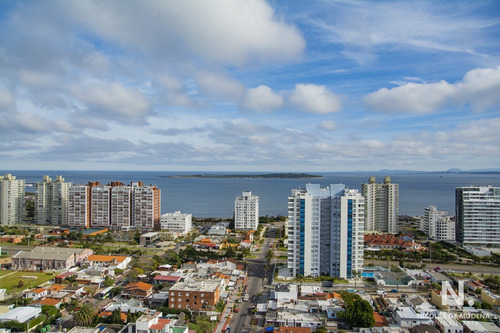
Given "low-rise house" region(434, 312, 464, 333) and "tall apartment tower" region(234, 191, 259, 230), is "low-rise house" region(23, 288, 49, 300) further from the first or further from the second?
"tall apartment tower" region(234, 191, 259, 230)

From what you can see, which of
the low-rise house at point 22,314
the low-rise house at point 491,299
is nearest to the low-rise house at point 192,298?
the low-rise house at point 22,314

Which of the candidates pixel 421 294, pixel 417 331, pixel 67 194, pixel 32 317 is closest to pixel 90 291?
pixel 32 317

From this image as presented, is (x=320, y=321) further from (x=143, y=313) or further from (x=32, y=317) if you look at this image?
(x=32, y=317)

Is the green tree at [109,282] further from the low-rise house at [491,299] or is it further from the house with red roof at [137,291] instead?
the low-rise house at [491,299]

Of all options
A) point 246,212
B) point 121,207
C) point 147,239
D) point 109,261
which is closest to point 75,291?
point 109,261

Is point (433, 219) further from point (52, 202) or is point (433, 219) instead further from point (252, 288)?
point (52, 202)

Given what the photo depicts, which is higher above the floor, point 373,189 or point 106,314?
point 373,189
